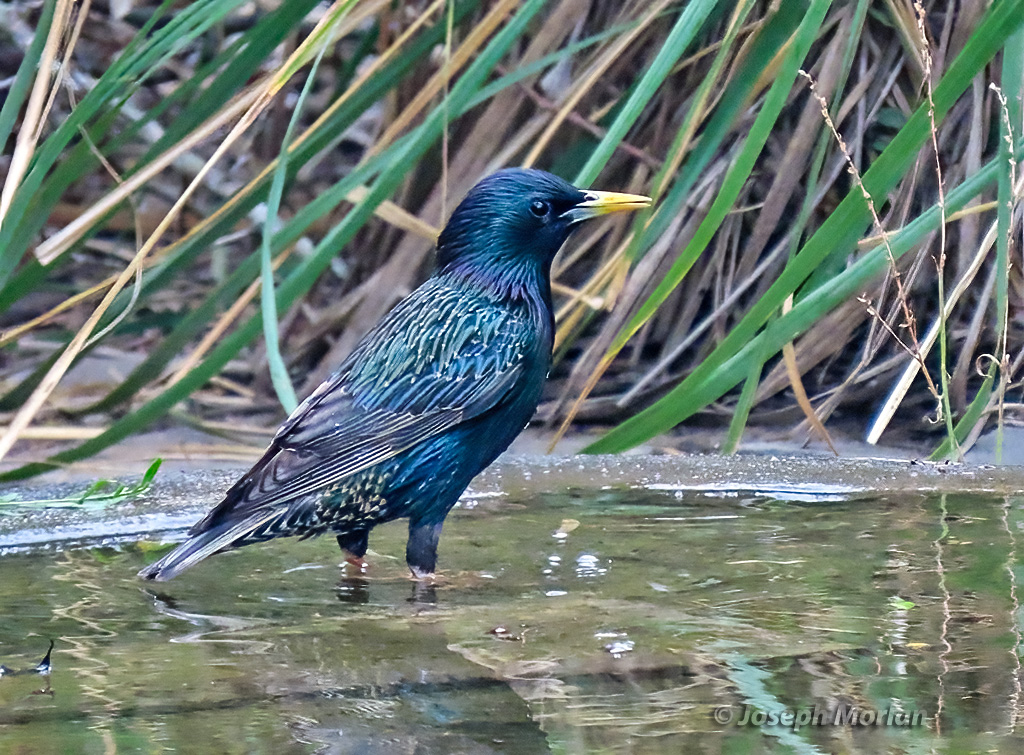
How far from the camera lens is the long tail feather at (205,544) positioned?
Answer: 2.57 metres

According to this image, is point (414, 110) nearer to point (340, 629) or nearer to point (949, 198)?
point (949, 198)

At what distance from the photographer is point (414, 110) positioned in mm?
3795

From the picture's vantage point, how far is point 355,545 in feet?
9.61

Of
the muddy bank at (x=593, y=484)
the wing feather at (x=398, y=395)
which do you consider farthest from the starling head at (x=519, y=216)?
the muddy bank at (x=593, y=484)

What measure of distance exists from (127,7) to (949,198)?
3.80 m

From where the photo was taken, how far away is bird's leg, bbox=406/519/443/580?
2.79 meters

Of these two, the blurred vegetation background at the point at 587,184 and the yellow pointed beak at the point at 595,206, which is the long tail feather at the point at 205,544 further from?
the yellow pointed beak at the point at 595,206

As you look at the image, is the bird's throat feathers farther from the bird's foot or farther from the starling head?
the bird's foot

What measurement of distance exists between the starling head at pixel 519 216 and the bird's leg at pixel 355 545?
0.65m

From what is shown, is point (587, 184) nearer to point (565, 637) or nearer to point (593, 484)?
point (593, 484)

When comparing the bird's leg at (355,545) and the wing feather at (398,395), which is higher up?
the wing feather at (398,395)

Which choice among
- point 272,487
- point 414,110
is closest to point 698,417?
point 414,110

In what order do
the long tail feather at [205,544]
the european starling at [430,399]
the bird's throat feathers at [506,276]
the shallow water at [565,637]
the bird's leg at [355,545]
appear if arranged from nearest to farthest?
the shallow water at [565,637]
the long tail feather at [205,544]
the european starling at [430,399]
the bird's leg at [355,545]
the bird's throat feathers at [506,276]

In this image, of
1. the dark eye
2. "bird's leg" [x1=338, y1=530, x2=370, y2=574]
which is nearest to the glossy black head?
the dark eye
